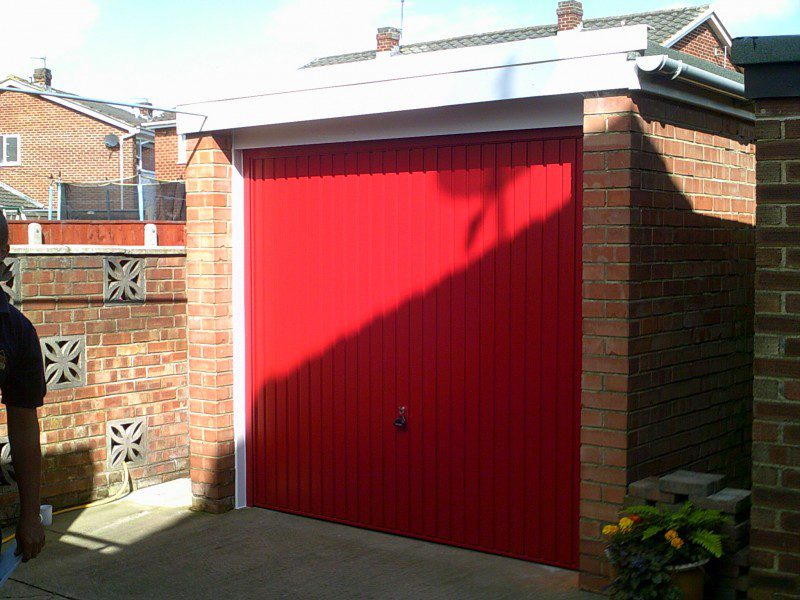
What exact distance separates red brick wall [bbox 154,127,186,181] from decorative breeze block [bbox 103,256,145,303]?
85.2ft

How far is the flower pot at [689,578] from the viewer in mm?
4758

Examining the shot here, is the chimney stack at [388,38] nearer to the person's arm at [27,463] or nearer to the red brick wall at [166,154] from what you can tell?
the red brick wall at [166,154]

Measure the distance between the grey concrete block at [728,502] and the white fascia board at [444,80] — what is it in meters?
2.05

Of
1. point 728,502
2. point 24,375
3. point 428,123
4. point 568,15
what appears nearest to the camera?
point 24,375

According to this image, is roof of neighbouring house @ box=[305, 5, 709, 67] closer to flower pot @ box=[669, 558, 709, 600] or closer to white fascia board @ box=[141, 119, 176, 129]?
white fascia board @ box=[141, 119, 176, 129]

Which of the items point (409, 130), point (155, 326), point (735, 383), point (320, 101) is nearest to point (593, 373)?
point (735, 383)

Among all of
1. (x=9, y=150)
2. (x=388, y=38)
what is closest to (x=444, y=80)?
(x=388, y=38)

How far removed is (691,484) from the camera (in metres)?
5.08

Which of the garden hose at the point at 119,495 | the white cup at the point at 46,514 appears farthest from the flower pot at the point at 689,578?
the garden hose at the point at 119,495

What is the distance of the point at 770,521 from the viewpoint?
4.52 m

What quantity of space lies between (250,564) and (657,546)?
2.41 meters

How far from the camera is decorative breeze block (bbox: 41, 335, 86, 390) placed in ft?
22.9

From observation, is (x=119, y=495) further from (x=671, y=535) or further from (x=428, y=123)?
(x=671, y=535)

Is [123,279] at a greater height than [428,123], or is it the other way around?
[428,123]
